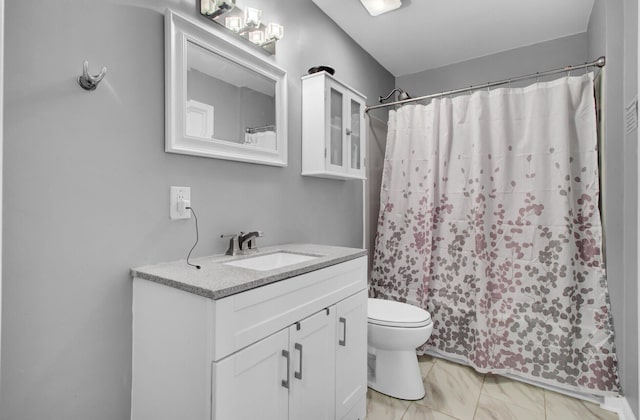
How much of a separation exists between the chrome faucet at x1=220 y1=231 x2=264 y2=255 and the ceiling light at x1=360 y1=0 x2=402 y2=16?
155 centimetres

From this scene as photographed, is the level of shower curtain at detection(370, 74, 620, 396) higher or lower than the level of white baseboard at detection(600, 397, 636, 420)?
higher

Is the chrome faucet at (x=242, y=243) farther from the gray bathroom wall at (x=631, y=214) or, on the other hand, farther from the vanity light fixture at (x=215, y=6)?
the gray bathroom wall at (x=631, y=214)

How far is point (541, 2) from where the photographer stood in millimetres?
2031

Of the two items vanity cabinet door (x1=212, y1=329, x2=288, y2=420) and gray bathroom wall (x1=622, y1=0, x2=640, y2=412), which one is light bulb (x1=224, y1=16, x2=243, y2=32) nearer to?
vanity cabinet door (x1=212, y1=329, x2=288, y2=420)

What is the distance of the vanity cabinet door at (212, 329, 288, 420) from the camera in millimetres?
938

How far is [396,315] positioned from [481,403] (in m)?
0.65

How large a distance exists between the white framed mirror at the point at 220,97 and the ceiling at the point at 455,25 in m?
0.85

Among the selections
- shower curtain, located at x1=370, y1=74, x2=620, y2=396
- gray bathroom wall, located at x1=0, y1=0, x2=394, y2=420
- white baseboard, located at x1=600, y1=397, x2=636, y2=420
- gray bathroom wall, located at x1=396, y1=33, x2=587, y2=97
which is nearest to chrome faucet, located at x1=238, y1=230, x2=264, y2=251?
gray bathroom wall, located at x1=0, y1=0, x2=394, y2=420

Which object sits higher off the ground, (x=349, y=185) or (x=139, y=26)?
(x=139, y=26)

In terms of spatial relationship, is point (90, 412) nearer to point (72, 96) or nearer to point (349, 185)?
point (72, 96)

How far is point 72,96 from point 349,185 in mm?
1744

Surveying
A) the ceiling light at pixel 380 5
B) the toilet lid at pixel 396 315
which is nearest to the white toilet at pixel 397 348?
the toilet lid at pixel 396 315

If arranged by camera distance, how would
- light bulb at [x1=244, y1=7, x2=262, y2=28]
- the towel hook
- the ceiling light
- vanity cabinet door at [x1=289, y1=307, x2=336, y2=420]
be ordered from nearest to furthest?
the towel hook → vanity cabinet door at [x1=289, y1=307, x2=336, y2=420] → light bulb at [x1=244, y1=7, x2=262, y2=28] → the ceiling light

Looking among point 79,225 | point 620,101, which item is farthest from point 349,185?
point 79,225
